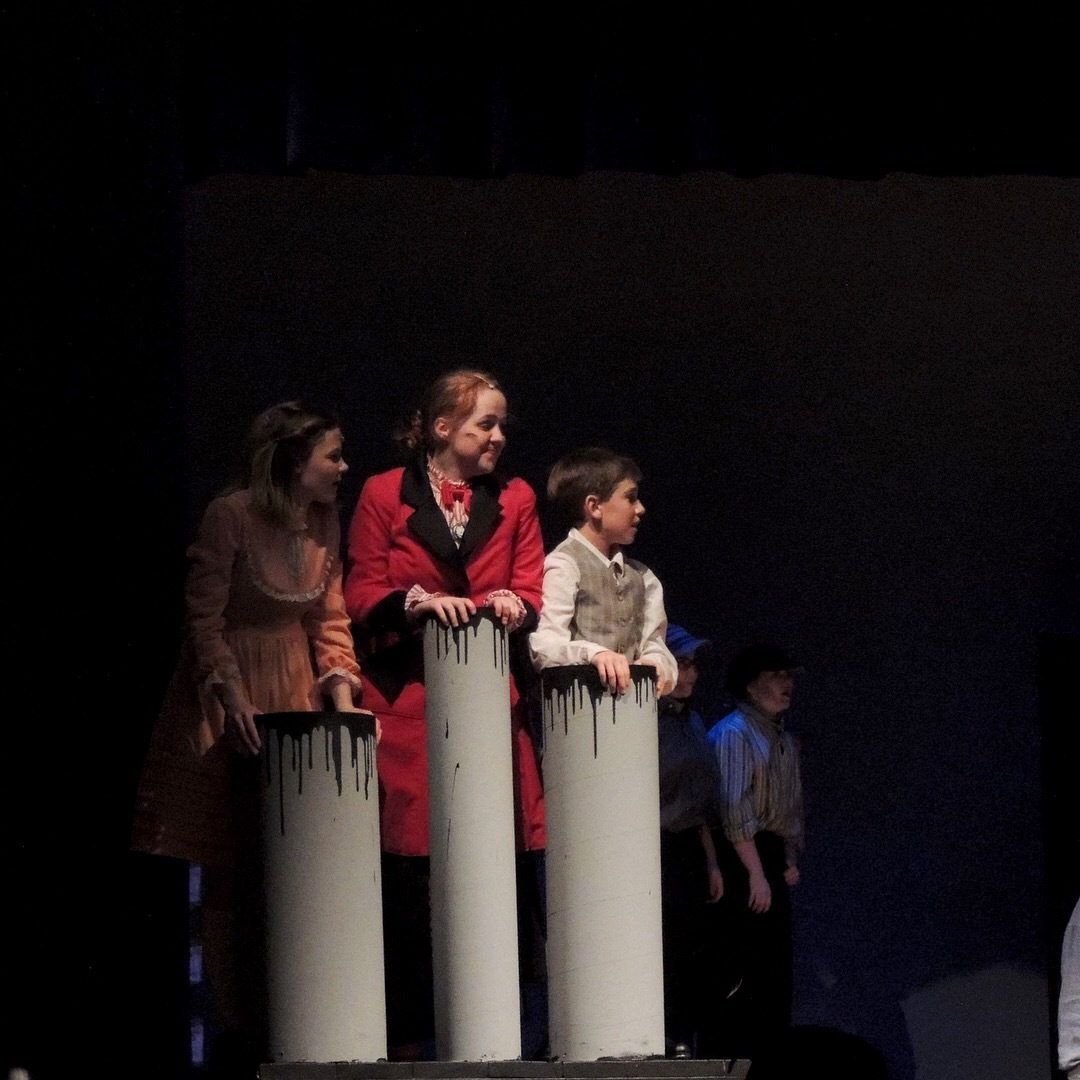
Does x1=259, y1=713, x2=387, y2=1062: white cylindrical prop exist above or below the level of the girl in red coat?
below

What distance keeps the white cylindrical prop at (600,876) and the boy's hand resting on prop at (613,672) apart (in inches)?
0.6

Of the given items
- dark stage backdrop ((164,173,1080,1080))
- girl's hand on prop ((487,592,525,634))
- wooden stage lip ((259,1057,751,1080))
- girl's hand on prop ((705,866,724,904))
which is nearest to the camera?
wooden stage lip ((259,1057,751,1080))

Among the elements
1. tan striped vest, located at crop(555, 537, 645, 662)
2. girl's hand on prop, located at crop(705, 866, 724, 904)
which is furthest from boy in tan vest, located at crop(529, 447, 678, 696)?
girl's hand on prop, located at crop(705, 866, 724, 904)

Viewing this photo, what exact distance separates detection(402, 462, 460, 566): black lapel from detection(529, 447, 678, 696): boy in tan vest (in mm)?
198

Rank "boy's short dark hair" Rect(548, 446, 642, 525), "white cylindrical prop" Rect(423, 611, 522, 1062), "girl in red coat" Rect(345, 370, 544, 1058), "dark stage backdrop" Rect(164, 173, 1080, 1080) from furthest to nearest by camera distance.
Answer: "dark stage backdrop" Rect(164, 173, 1080, 1080) < "boy's short dark hair" Rect(548, 446, 642, 525) < "girl in red coat" Rect(345, 370, 544, 1058) < "white cylindrical prop" Rect(423, 611, 522, 1062)

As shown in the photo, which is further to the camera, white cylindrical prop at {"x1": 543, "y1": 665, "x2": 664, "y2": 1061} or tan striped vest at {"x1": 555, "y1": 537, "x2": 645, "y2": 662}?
tan striped vest at {"x1": 555, "y1": 537, "x2": 645, "y2": 662}

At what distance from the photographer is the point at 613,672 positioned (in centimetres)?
318

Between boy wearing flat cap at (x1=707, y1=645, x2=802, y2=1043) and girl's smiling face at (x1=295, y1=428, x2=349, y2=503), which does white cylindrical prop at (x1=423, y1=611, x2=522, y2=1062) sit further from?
boy wearing flat cap at (x1=707, y1=645, x2=802, y2=1043)

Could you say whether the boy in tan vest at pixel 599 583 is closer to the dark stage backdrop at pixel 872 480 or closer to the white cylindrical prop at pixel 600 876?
the white cylindrical prop at pixel 600 876

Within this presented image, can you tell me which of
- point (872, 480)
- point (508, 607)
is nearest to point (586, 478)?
point (508, 607)

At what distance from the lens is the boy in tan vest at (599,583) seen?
3768 mm

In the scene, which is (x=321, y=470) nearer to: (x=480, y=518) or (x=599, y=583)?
(x=480, y=518)

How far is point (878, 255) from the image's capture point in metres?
5.40

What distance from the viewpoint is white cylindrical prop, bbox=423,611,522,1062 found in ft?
10.5
